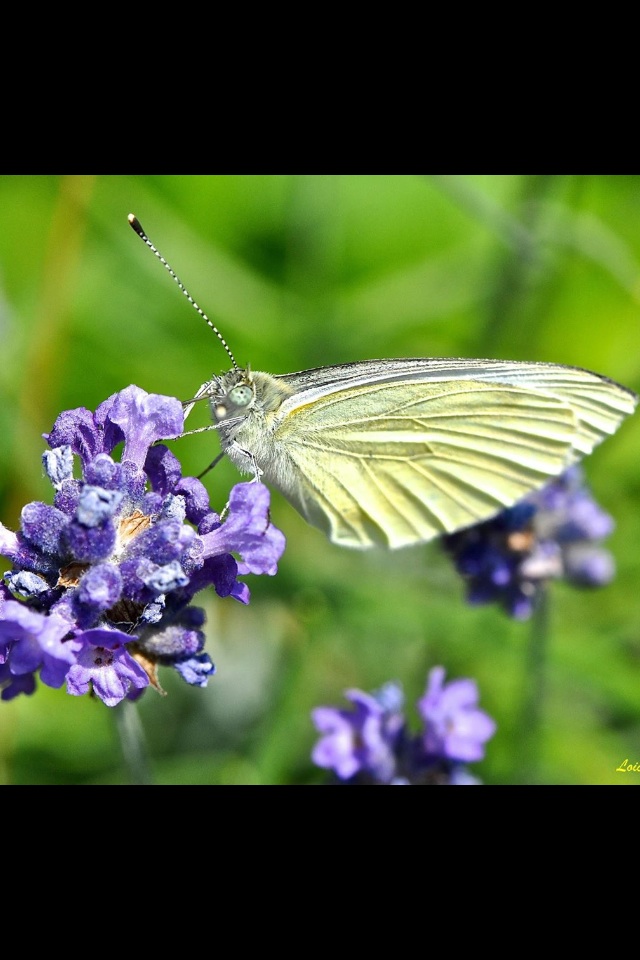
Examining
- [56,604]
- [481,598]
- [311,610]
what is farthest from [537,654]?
[56,604]

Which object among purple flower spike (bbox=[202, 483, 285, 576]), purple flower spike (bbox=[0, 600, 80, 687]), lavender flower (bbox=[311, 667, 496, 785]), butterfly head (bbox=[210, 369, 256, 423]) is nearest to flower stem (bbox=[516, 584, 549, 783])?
lavender flower (bbox=[311, 667, 496, 785])

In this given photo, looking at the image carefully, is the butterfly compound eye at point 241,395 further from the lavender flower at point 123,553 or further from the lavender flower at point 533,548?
the lavender flower at point 533,548

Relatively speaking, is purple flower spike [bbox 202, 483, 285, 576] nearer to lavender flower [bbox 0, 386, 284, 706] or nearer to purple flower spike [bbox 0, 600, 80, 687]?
lavender flower [bbox 0, 386, 284, 706]

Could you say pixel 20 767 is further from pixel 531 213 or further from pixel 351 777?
pixel 531 213

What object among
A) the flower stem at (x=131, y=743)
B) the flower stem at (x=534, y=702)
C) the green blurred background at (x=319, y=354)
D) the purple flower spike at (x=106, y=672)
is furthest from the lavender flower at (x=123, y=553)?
the flower stem at (x=534, y=702)

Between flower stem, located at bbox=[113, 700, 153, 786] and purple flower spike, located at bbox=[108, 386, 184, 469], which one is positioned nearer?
purple flower spike, located at bbox=[108, 386, 184, 469]

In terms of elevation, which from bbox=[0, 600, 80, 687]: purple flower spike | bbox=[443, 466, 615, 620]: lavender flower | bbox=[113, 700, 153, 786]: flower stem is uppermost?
bbox=[443, 466, 615, 620]: lavender flower
